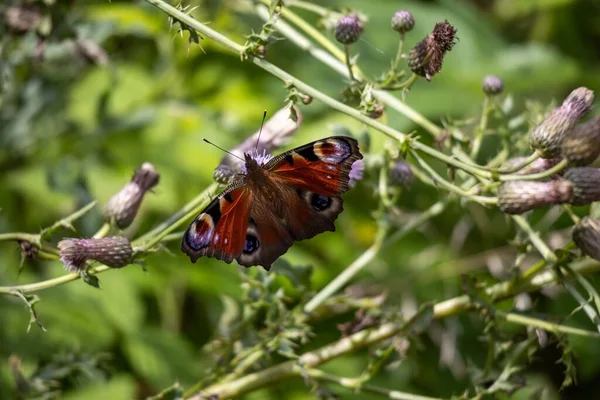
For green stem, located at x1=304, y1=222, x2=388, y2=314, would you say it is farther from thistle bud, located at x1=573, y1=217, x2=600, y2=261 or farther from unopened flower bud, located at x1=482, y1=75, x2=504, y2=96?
thistle bud, located at x1=573, y1=217, x2=600, y2=261

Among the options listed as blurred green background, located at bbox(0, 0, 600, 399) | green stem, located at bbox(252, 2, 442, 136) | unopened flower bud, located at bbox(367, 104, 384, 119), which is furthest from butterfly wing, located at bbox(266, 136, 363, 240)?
blurred green background, located at bbox(0, 0, 600, 399)

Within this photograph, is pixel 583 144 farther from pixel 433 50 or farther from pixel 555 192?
pixel 433 50

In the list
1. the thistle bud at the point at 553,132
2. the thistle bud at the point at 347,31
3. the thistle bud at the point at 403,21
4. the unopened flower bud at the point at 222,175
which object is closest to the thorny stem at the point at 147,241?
the unopened flower bud at the point at 222,175

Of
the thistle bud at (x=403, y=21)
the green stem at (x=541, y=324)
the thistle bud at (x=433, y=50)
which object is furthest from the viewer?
the thistle bud at (x=403, y=21)

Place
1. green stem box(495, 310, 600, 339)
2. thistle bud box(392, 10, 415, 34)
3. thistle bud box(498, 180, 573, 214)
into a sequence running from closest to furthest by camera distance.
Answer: thistle bud box(498, 180, 573, 214)
green stem box(495, 310, 600, 339)
thistle bud box(392, 10, 415, 34)

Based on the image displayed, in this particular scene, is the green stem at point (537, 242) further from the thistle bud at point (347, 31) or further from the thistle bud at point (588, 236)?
the thistle bud at point (347, 31)
